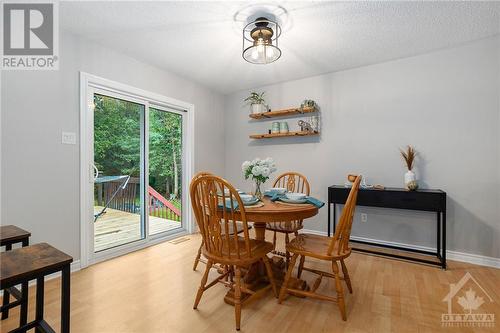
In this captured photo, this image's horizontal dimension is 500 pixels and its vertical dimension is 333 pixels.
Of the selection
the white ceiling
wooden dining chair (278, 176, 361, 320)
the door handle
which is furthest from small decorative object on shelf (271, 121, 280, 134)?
the door handle

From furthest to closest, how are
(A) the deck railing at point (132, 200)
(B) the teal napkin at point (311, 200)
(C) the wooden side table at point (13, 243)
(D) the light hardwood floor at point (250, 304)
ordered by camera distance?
(A) the deck railing at point (132, 200) → (B) the teal napkin at point (311, 200) → (D) the light hardwood floor at point (250, 304) → (C) the wooden side table at point (13, 243)

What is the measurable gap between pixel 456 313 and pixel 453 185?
153cm

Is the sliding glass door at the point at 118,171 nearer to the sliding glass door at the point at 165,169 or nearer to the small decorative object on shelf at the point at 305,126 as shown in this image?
the sliding glass door at the point at 165,169

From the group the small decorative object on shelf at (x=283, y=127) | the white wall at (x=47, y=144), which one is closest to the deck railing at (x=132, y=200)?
the white wall at (x=47, y=144)

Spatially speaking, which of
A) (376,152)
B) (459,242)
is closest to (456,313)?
(459,242)

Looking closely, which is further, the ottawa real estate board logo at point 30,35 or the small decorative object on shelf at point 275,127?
the small decorative object on shelf at point 275,127

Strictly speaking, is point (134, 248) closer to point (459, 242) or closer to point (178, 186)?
point (178, 186)

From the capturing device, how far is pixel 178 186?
3697 mm

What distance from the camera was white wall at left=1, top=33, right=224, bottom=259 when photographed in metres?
1.99

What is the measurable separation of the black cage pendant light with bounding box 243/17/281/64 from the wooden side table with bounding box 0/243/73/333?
1984 millimetres

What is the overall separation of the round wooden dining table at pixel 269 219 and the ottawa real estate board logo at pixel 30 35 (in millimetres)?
2247

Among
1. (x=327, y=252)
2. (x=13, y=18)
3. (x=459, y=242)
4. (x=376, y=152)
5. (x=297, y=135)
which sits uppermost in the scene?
(x=13, y=18)

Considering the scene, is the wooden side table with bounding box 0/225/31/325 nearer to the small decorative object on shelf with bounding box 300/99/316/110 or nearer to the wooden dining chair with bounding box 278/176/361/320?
the wooden dining chair with bounding box 278/176/361/320

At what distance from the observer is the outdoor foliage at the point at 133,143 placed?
2.73 metres
